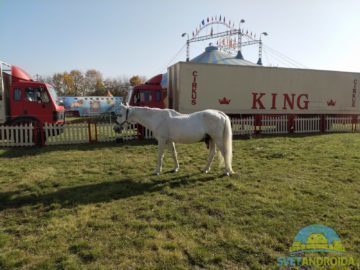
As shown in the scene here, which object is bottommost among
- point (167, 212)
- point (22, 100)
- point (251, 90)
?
point (167, 212)

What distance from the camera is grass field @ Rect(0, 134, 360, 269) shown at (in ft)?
10.00

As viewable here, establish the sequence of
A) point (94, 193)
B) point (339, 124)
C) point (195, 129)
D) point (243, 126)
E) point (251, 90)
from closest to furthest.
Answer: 1. point (94, 193)
2. point (195, 129)
3. point (243, 126)
4. point (251, 90)
5. point (339, 124)

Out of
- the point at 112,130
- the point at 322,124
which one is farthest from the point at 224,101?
the point at 322,124

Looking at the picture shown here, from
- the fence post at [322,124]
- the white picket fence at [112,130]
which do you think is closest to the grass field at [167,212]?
the white picket fence at [112,130]

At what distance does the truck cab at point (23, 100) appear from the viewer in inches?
437

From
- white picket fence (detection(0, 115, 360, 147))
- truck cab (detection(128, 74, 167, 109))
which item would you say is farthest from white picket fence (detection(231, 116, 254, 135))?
truck cab (detection(128, 74, 167, 109))

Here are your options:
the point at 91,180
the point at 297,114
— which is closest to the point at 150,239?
the point at 91,180

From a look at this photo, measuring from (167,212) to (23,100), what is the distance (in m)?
10.1

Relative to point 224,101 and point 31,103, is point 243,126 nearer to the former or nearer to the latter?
point 224,101

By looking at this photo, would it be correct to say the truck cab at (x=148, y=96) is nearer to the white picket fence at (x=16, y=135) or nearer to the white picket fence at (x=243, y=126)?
the white picket fence at (x=243, y=126)

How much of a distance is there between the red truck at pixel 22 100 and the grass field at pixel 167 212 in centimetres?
421

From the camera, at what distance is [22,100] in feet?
36.9

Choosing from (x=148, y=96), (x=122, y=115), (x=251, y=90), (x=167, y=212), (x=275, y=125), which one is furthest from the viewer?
(x=275, y=125)

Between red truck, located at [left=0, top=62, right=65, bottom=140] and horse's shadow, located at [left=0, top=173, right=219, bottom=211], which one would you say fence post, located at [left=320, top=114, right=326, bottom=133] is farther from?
red truck, located at [left=0, top=62, right=65, bottom=140]
